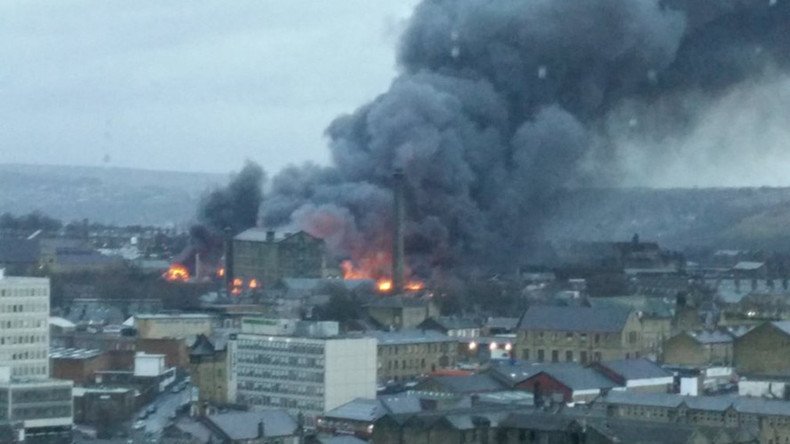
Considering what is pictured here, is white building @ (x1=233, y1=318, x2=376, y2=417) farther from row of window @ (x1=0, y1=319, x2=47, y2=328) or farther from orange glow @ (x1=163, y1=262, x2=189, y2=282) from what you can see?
orange glow @ (x1=163, y1=262, x2=189, y2=282)

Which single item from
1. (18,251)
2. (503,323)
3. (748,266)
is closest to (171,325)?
(503,323)

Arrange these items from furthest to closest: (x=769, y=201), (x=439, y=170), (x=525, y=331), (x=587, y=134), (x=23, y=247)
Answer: (x=769, y=201)
(x=23, y=247)
(x=587, y=134)
(x=439, y=170)
(x=525, y=331)

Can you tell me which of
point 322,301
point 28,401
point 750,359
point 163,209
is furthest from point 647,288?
point 163,209

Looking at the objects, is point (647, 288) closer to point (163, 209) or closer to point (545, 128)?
point (545, 128)

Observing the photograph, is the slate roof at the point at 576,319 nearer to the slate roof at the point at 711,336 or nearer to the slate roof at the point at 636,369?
the slate roof at the point at 711,336

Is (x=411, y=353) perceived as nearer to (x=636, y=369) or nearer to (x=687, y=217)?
(x=636, y=369)

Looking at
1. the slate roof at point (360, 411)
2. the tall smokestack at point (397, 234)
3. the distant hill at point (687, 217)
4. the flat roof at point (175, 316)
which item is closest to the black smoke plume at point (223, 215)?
the tall smokestack at point (397, 234)
